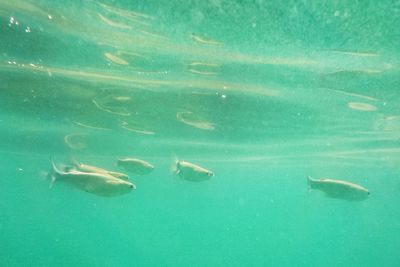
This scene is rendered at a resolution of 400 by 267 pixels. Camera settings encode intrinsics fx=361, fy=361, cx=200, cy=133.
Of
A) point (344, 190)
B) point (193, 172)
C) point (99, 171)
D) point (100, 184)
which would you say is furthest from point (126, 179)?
point (344, 190)

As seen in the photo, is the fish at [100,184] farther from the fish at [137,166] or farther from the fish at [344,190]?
the fish at [344,190]

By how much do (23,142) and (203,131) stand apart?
18.9 metres

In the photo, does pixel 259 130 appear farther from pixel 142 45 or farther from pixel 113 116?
pixel 142 45

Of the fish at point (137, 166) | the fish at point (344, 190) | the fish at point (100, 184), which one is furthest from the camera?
the fish at point (137, 166)

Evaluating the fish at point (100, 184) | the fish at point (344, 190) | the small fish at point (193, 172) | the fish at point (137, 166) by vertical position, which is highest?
the fish at point (344, 190)

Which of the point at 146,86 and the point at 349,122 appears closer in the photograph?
the point at 146,86

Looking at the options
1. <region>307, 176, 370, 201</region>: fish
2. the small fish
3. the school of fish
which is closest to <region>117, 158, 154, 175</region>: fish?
the school of fish

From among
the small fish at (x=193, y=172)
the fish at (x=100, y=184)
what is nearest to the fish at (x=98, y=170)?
the small fish at (x=193, y=172)

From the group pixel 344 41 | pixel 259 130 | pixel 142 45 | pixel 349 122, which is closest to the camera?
pixel 344 41

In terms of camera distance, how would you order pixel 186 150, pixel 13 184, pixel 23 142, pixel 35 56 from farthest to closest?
pixel 13 184 → pixel 186 150 → pixel 23 142 → pixel 35 56

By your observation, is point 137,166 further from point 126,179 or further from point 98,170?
point 98,170

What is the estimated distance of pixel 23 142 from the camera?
3503 centimetres

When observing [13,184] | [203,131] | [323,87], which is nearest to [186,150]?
[203,131]

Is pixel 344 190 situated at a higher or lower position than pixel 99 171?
higher
